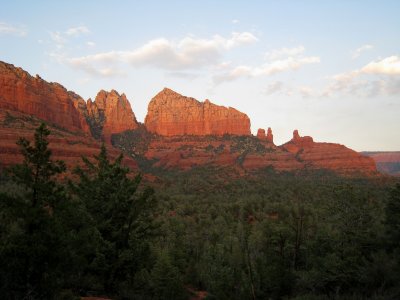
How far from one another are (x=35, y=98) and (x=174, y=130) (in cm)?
7176

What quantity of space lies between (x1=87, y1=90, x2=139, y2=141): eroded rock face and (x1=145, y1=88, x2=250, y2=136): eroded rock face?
9.83 meters

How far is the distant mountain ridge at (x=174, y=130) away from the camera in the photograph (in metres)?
112

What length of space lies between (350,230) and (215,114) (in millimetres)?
156161

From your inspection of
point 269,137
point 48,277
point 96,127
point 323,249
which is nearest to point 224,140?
point 269,137

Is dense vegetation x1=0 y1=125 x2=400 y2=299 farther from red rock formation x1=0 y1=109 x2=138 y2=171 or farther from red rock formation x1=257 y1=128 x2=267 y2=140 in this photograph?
red rock formation x1=257 y1=128 x2=267 y2=140

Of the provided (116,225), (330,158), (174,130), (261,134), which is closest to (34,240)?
(116,225)

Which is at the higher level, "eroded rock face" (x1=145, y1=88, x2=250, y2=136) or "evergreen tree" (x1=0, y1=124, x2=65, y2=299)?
"eroded rock face" (x1=145, y1=88, x2=250, y2=136)

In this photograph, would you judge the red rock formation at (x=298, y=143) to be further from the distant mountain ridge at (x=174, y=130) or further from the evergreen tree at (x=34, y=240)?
the evergreen tree at (x=34, y=240)

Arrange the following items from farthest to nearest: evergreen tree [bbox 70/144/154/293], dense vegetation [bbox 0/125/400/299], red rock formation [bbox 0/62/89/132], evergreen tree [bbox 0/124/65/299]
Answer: red rock formation [bbox 0/62/89/132]
evergreen tree [bbox 70/144/154/293]
dense vegetation [bbox 0/125/400/299]
evergreen tree [bbox 0/124/65/299]

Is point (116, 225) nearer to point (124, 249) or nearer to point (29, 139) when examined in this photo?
point (124, 249)

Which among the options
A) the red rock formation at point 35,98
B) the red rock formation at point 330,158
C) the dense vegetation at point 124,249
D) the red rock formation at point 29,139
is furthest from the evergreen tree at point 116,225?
the red rock formation at point 330,158

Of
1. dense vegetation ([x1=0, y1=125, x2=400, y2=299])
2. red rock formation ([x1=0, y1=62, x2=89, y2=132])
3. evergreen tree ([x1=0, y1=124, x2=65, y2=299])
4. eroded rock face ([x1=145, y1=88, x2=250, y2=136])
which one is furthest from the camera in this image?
eroded rock face ([x1=145, y1=88, x2=250, y2=136])

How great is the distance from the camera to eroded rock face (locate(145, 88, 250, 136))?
171m

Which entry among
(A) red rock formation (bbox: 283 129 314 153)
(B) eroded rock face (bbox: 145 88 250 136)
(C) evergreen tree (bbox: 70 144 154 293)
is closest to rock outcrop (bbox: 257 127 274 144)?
(B) eroded rock face (bbox: 145 88 250 136)
